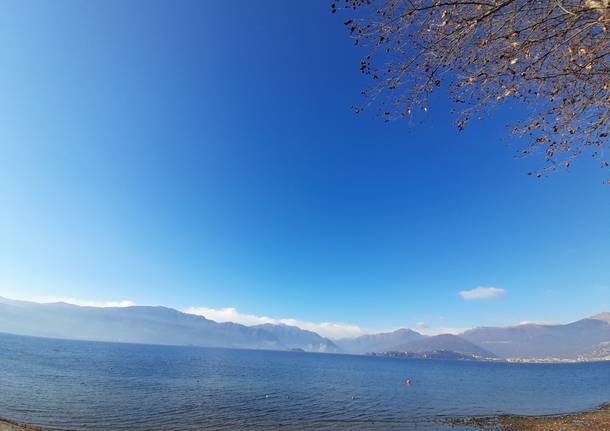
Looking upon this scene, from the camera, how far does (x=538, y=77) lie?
7.74 metres

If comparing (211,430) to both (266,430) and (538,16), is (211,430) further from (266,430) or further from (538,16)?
(538,16)

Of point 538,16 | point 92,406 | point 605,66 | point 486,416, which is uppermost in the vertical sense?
point 538,16

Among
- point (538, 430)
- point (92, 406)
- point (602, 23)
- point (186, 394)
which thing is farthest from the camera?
point (186, 394)

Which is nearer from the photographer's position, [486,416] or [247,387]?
[486,416]

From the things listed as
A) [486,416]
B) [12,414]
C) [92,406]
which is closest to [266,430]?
[92,406]

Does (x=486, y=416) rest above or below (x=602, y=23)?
below

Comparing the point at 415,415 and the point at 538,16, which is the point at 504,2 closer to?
the point at 538,16

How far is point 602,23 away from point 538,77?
1547 millimetres

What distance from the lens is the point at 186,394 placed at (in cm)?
4941

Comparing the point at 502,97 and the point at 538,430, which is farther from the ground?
the point at 502,97

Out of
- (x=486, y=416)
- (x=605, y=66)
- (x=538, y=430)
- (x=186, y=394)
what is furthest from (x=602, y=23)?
(x=186, y=394)

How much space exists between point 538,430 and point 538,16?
4103 cm

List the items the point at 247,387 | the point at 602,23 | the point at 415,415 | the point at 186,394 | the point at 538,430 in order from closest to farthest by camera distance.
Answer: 1. the point at 602,23
2. the point at 538,430
3. the point at 415,415
4. the point at 186,394
5. the point at 247,387

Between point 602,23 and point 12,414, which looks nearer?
point 602,23
